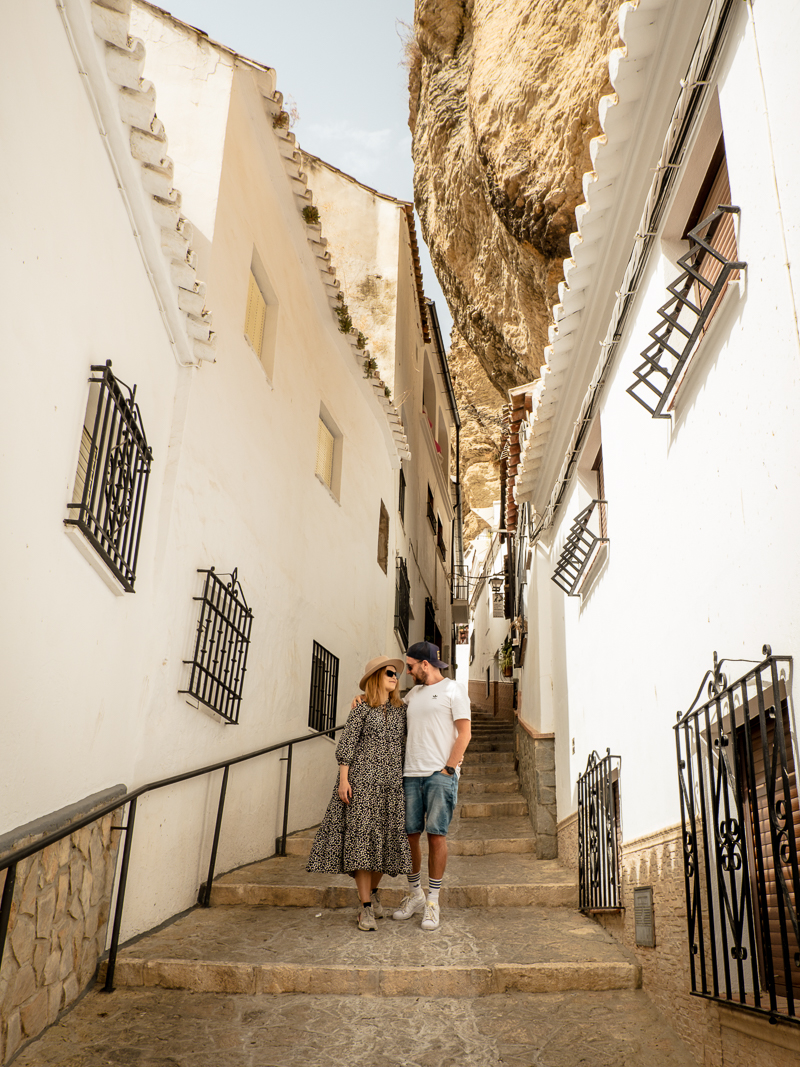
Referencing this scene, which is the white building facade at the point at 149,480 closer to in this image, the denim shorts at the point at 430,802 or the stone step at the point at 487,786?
the denim shorts at the point at 430,802

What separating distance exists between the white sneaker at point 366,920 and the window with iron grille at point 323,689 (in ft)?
11.6

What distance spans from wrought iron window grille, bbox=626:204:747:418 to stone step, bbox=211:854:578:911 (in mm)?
3437

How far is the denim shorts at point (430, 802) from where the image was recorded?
16.7 ft

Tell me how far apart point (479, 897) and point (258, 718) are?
7.70 feet

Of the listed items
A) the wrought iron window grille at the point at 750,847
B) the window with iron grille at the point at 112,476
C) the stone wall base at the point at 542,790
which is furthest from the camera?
the stone wall base at the point at 542,790

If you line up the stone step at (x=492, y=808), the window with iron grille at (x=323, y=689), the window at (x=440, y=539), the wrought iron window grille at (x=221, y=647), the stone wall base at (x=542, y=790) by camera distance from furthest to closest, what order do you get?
1. the window at (x=440, y=539)
2. the stone step at (x=492, y=808)
3. the window with iron grille at (x=323, y=689)
4. the stone wall base at (x=542, y=790)
5. the wrought iron window grille at (x=221, y=647)

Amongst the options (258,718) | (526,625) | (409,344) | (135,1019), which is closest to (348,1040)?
(135,1019)

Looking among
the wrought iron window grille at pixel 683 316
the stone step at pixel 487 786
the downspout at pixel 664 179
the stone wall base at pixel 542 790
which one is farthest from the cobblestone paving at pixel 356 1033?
the stone step at pixel 487 786

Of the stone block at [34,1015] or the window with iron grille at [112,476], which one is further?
the window with iron grille at [112,476]

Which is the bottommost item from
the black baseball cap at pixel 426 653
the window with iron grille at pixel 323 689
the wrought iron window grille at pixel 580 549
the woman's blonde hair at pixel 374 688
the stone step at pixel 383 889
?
the stone step at pixel 383 889

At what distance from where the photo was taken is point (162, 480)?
5199 mm

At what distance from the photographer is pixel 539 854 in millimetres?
7547

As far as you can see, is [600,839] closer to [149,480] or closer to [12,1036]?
[12,1036]

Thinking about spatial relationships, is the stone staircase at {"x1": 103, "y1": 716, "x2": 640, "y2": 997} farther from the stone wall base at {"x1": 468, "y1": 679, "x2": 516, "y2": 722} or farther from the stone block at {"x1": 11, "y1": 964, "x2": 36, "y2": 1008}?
the stone wall base at {"x1": 468, "y1": 679, "x2": 516, "y2": 722}
